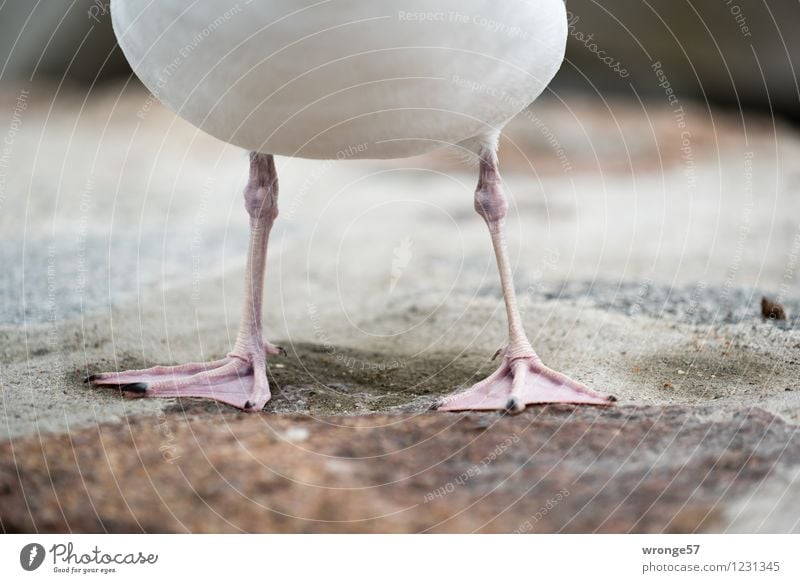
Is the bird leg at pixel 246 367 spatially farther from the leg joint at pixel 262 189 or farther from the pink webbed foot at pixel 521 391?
the pink webbed foot at pixel 521 391

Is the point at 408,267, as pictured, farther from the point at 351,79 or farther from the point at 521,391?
the point at 351,79

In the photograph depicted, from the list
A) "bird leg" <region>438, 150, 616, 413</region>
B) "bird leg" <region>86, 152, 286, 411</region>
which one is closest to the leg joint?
"bird leg" <region>86, 152, 286, 411</region>

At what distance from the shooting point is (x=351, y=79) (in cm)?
148

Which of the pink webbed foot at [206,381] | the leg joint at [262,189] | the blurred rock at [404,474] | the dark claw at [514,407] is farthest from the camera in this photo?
the leg joint at [262,189]

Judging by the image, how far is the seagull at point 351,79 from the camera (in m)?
1.42

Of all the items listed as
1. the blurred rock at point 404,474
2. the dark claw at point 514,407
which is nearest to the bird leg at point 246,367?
the blurred rock at point 404,474

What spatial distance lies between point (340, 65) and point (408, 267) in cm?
164

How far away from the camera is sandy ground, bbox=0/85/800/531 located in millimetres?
1844

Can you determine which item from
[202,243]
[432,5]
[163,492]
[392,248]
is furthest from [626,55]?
[163,492]

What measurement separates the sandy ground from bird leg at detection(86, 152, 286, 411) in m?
0.05

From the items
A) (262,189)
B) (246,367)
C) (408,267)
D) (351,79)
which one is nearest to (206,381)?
(246,367)

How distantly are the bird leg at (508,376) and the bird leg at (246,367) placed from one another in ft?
1.40

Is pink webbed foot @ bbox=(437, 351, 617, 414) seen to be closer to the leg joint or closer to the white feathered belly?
the white feathered belly

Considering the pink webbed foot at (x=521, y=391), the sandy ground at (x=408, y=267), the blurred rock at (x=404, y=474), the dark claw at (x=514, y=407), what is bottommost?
the blurred rock at (x=404, y=474)
